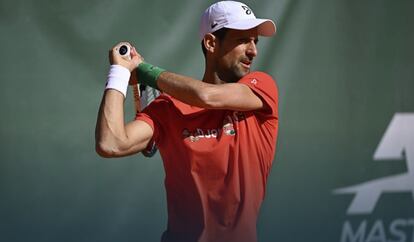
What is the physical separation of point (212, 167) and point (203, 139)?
112mm

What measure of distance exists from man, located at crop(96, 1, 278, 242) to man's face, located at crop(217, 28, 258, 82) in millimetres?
19

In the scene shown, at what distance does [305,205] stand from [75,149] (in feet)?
4.14

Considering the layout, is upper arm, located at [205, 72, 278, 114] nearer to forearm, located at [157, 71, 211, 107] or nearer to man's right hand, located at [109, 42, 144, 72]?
forearm, located at [157, 71, 211, 107]

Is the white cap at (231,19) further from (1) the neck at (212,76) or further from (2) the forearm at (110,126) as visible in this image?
(2) the forearm at (110,126)

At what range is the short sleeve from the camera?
3.07 metres

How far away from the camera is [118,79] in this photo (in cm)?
295

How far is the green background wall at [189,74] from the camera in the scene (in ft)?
13.4

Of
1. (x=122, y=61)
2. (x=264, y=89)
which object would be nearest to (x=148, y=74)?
(x=122, y=61)

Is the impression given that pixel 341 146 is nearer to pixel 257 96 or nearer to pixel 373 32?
Result: pixel 373 32

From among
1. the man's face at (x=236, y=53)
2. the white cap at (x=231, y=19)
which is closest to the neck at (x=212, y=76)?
the man's face at (x=236, y=53)

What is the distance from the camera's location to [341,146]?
449 cm

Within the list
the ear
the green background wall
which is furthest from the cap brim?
the green background wall

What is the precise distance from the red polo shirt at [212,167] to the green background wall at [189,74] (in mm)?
1135

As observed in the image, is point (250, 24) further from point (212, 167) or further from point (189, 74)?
point (189, 74)
